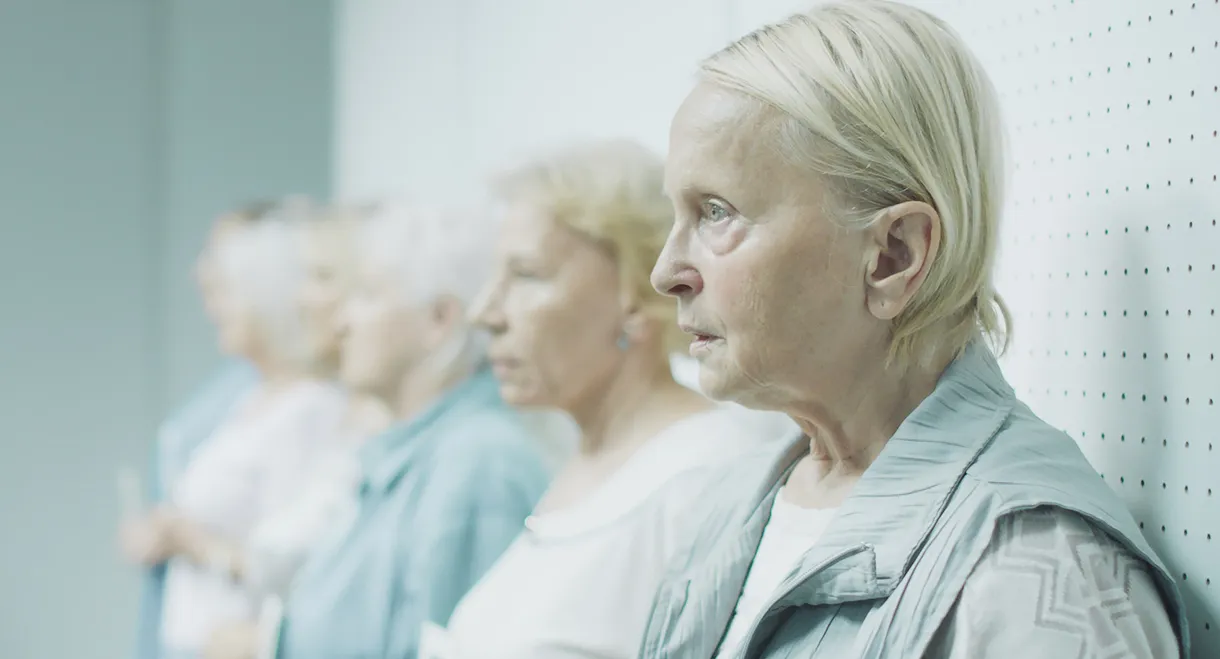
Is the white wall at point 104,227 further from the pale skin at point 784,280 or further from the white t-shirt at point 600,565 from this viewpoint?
the pale skin at point 784,280

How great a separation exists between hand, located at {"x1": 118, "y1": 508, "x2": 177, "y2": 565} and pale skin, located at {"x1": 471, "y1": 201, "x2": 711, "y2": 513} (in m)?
1.39

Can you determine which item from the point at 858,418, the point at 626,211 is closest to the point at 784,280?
the point at 858,418

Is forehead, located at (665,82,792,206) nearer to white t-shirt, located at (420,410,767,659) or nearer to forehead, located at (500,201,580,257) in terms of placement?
white t-shirt, located at (420,410,767,659)

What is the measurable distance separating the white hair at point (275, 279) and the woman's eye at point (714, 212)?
6.71 ft

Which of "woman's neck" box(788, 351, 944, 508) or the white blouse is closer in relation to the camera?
"woman's neck" box(788, 351, 944, 508)

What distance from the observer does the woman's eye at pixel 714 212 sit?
3.40ft

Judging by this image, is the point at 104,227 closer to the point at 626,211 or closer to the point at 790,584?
the point at 626,211

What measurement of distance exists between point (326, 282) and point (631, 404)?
3.96 feet

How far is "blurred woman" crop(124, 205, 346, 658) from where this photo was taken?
272 centimetres

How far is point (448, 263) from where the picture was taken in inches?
88.7

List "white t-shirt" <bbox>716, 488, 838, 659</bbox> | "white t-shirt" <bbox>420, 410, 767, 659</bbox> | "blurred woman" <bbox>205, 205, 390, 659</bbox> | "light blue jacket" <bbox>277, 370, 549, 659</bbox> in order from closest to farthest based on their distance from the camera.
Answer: "white t-shirt" <bbox>716, 488, 838, 659</bbox> < "white t-shirt" <bbox>420, 410, 767, 659</bbox> < "light blue jacket" <bbox>277, 370, 549, 659</bbox> < "blurred woman" <bbox>205, 205, 390, 659</bbox>

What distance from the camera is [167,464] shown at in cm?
340

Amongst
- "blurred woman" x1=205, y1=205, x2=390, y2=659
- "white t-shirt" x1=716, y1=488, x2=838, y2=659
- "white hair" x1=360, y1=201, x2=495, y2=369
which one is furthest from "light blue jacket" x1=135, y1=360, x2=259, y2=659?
"white t-shirt" x1=716, y1=488, x2=838, y2=659

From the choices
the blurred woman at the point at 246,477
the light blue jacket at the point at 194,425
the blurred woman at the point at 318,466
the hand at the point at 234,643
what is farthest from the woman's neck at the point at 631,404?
the light blue jacket at the point at 194,425
